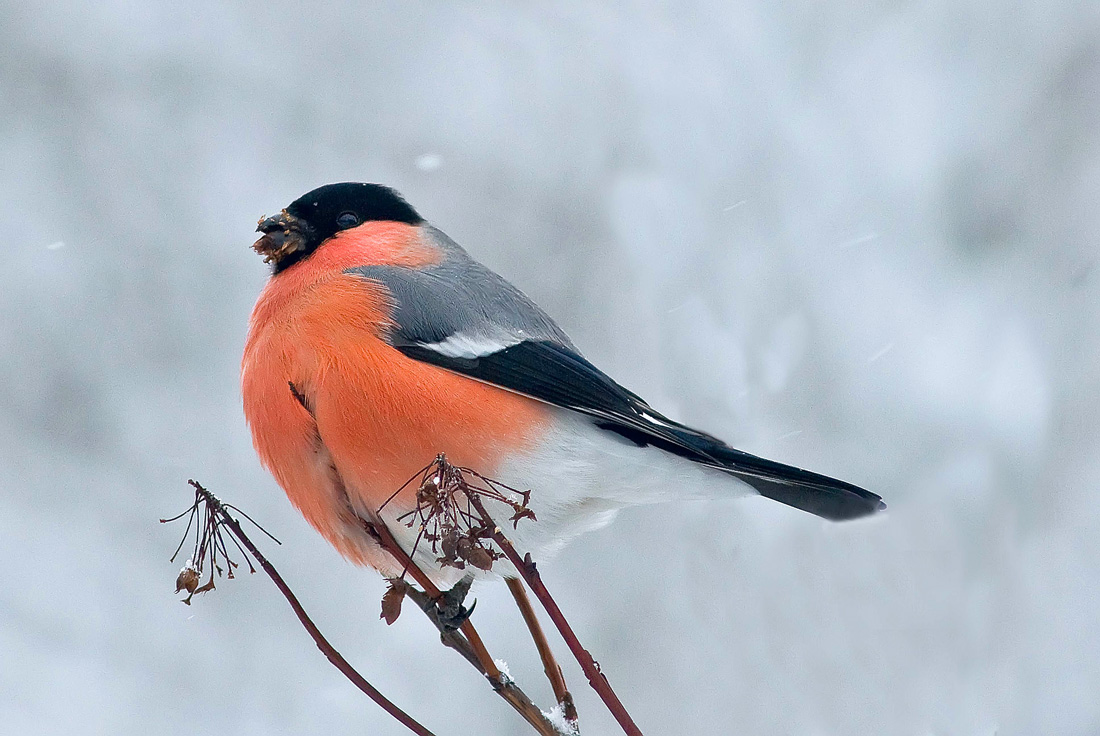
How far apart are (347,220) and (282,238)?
0.58 feet

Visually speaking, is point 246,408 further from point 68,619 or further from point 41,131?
point 41,131

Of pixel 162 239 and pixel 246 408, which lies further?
pixel 162 239

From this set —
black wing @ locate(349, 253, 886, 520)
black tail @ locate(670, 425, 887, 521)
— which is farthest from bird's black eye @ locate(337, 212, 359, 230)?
black tail @ locate(670, 425, 887, 521)

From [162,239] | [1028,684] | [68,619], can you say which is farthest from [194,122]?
[1028,684]

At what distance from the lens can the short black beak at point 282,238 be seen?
2.05m

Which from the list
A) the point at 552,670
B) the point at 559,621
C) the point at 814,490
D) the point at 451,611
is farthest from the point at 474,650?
the point at 814,490

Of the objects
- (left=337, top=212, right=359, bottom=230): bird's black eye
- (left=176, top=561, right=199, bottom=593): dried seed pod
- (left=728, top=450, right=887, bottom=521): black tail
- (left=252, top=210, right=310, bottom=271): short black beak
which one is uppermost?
(left=337, top=212, right=359, bottom=230): bird's black eye

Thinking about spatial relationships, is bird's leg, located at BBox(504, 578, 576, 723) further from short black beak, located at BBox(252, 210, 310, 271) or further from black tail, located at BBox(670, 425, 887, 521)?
short black beak, located at BBox(252, 210, 310, 271)

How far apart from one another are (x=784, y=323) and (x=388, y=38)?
2084 mm

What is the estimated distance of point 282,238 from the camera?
2074mm

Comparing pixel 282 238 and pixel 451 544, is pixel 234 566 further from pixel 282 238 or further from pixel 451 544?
pixel 282 238

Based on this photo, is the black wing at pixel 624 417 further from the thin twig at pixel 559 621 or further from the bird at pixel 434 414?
the thin twig at pixel 559 621

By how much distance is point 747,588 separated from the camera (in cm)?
292

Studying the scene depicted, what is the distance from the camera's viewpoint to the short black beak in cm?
205
